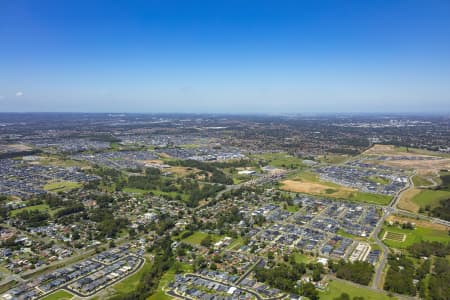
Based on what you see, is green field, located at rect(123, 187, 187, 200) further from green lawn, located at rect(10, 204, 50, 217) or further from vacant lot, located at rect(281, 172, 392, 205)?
vacant lot, located at rect(281, 172, 392, 205)

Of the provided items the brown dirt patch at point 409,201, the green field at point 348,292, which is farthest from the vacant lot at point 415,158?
the green field at point 348,292

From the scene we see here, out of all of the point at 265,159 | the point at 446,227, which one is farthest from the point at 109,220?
the point at 265,159

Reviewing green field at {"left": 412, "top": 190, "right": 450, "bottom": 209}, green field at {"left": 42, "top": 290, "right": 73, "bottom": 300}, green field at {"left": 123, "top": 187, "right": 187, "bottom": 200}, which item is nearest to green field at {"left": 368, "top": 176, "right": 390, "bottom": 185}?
green field at {"left": 412, "top": 190, "right": 450, "bottom": 209}

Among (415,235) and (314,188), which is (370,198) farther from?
(415,235)

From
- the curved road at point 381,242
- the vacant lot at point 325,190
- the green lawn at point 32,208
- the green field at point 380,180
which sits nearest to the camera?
the curved road at point 381,242

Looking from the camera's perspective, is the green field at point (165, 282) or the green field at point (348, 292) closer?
the green field at point (165, 282)

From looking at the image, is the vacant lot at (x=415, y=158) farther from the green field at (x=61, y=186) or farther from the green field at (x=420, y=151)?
the green field at (x=61, y=186)
